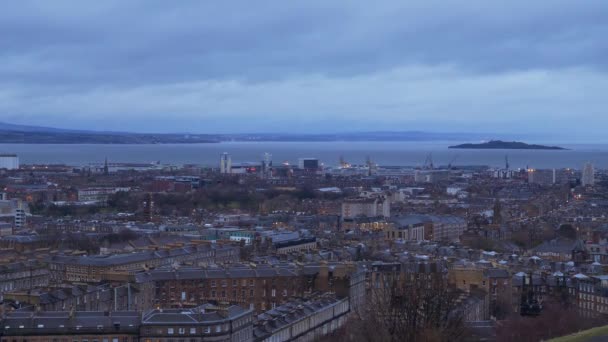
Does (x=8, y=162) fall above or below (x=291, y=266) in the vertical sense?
below

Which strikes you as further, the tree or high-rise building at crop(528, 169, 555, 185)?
high-rise building at crop(528, 169, 555, 185)

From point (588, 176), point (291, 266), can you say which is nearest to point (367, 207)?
point (291, 266)

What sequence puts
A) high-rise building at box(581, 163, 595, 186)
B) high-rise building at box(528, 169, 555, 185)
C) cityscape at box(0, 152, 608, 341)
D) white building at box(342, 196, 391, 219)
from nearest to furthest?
cityscape at box(0, 152, 608, 341) → white building at box(342, 196, 391, 219) → high-rise building at box(581, 163, 595, 186) → high-rise building at box(528, 169, 555, 185)

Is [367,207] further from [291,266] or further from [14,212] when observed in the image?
[291,266]

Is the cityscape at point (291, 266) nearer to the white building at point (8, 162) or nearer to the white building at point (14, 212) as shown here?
the white building at point (14, 212)

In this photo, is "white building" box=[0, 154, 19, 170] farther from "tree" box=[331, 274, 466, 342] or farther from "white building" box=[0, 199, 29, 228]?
"tree" box=[331, 274, 466, 342]

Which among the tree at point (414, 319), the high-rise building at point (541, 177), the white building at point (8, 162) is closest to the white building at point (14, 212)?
the tree at point (414, 319)

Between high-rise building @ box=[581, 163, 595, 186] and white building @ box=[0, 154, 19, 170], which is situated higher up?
high-rise building @ box=[581, 163, 595, 186]

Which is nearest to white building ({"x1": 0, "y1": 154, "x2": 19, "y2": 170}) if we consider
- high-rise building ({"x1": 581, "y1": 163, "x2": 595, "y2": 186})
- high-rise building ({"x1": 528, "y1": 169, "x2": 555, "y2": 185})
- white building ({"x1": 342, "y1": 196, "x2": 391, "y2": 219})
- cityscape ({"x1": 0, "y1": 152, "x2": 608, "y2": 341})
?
cityscape ({"x1": 0, "y1": 152, "x2": 608, "y2": 341})

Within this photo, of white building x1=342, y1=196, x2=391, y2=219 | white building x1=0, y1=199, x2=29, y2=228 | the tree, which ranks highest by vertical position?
the tree

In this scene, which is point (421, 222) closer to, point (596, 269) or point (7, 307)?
point (596, 269)

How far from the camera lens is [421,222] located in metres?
49.9

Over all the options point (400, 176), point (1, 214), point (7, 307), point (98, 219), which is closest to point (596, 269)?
point (7, 307)

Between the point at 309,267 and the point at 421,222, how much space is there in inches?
896
